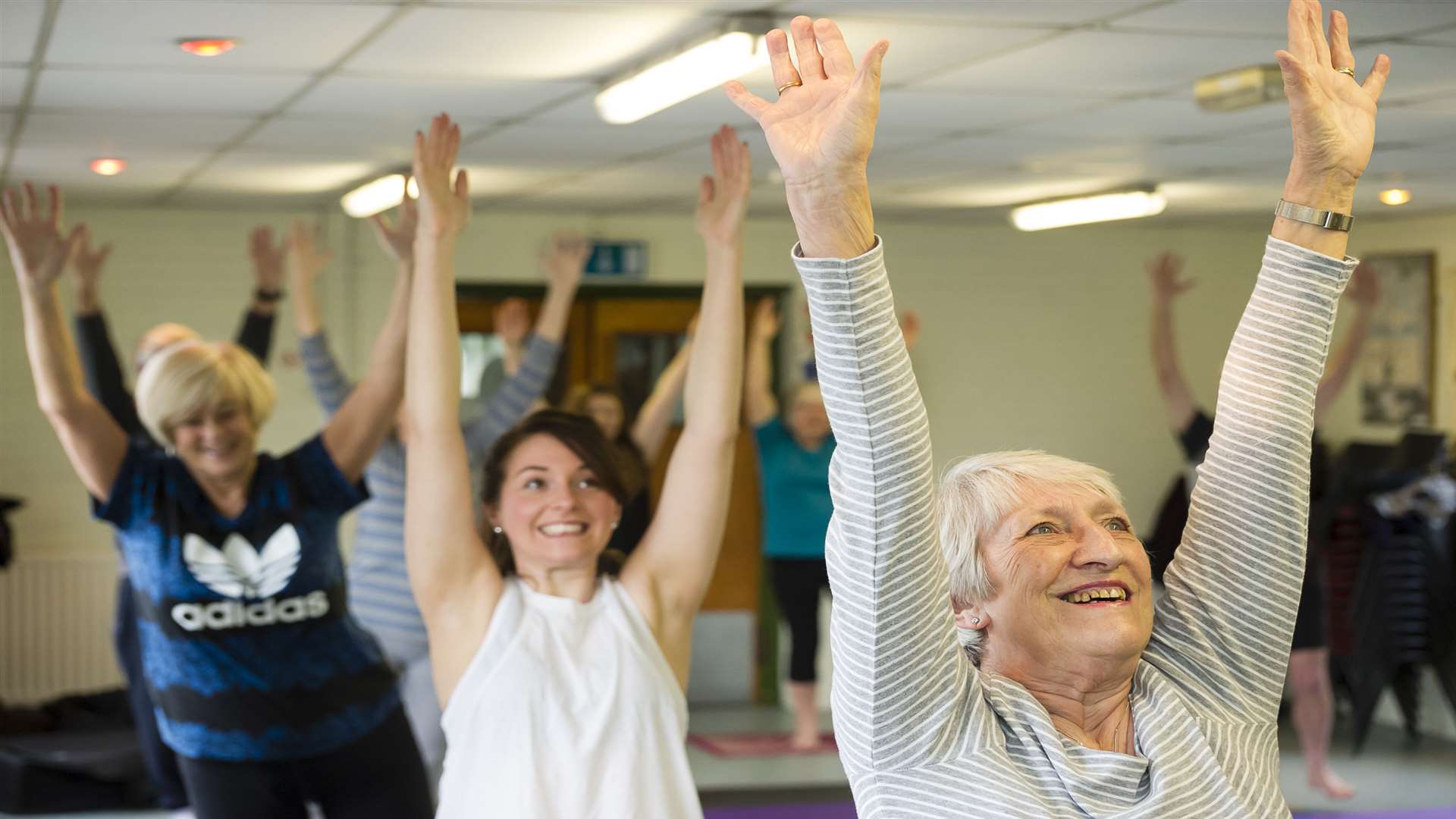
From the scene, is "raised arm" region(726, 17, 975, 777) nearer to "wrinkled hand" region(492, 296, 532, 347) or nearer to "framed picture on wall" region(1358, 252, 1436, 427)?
"wrinkled hand" region(492, 296, 532, 347)

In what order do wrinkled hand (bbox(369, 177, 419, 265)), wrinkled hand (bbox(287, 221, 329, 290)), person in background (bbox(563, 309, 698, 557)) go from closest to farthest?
wrinkled hand (bbox(369, 177, 419, 265))
wrinkled hand (bbox(287, 221, 329, 290))
person in background (bbox(563, 309, 698, 557))

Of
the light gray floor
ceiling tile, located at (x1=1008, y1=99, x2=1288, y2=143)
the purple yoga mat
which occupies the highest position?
ceiling tile, located at (x1=1008, y1=99, x2=1288, y2=143)

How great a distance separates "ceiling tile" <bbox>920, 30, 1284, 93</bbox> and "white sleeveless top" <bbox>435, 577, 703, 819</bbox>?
85.6 inches

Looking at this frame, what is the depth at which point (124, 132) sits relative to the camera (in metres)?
5.49

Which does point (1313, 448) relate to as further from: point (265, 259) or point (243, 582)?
point (243, 582)

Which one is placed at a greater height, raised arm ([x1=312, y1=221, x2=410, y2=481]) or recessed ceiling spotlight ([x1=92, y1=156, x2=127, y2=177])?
recessed ceiling spotlight ([x1=92, y1=156, x2=127, y2=177])

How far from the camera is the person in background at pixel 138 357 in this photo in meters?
4.09

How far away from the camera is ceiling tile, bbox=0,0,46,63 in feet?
11.7

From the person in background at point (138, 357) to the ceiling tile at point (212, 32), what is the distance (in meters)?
0.49

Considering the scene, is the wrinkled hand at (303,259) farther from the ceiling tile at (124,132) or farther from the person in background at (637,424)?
the ceiling tile at (124,132)

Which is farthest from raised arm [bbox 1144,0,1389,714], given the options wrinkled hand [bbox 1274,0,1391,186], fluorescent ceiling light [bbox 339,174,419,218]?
fluorescent ceiling light [bbox 339,174,419,218]

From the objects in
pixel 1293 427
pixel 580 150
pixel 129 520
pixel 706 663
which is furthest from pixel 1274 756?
pixel 706 663

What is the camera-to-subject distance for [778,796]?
5379 mm

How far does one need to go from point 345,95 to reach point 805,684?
369 centimetres
